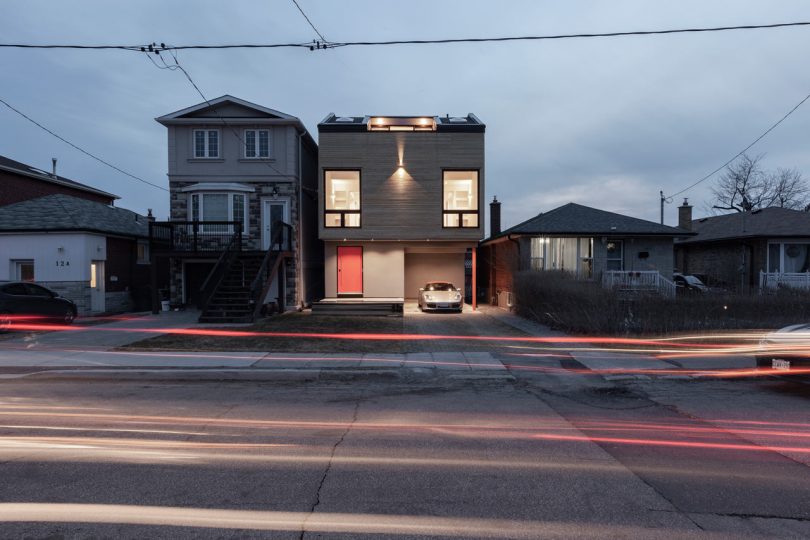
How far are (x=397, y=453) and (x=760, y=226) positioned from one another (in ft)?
91.5

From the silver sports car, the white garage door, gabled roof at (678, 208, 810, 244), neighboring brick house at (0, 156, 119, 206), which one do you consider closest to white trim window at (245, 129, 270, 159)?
the white garage door

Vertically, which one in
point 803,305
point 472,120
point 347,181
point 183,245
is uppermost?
point 472,120

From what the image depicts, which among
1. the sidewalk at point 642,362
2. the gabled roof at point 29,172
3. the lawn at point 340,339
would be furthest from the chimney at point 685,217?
the gabled roof at point 29,172

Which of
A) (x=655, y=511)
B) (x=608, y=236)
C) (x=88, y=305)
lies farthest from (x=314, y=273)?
(x=655, y=511)

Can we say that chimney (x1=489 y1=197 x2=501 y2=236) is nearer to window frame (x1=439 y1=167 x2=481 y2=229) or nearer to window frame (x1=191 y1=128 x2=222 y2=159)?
window frame (x1=439 y1=167 x2=481 y2=229)

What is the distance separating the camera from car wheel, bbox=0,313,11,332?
47.8 feet

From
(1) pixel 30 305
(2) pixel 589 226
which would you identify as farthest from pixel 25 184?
(2) pixel 589 226

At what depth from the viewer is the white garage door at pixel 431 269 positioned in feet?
82.1

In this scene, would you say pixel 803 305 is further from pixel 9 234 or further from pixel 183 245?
pixel 9 234

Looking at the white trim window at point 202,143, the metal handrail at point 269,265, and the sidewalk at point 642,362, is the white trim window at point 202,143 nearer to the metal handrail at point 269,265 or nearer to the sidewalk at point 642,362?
the metal handrail at point 269,265

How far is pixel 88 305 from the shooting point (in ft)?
64.3

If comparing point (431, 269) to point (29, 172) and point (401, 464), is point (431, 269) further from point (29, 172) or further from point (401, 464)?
point (29, 172)

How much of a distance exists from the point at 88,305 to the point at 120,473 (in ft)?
58.6

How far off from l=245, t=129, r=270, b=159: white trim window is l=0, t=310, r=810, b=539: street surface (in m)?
13.3
